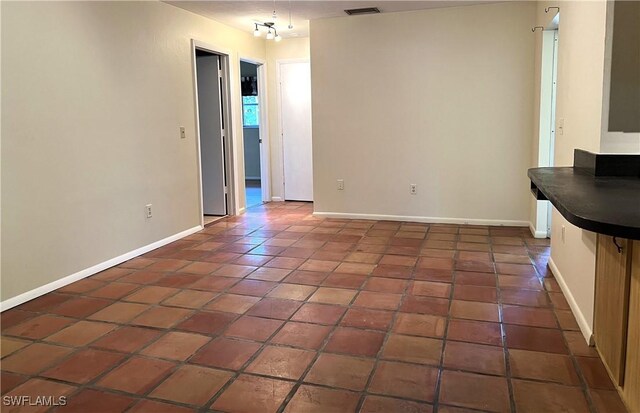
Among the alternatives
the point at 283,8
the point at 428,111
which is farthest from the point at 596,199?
the point at 283,8

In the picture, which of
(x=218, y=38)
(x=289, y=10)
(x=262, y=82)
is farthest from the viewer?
(x=262, y=82)

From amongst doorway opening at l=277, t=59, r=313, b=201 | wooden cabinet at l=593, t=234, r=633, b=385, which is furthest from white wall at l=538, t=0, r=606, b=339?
doorway opening at l=277, t=59, r=313, b=201

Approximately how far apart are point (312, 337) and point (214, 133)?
157 inches

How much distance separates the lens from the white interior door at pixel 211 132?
19.6 ft

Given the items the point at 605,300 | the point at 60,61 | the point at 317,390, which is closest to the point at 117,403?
the point at 317,390

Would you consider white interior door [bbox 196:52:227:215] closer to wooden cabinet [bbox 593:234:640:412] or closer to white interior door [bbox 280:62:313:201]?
white interior door [bbox 280:62:313:201]

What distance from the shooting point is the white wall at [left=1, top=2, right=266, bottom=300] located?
10.6ft

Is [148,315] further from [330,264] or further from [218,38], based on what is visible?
[218,38]

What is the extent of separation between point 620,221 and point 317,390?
1.39 m

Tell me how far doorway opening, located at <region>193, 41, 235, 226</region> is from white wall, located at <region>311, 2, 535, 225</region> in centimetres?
111

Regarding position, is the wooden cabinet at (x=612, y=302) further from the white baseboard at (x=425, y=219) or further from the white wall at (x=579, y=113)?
the white baseboard at (x=425, y=219)

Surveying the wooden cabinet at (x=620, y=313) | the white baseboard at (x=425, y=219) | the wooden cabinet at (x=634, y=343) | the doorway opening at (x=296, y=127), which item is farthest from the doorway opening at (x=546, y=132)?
the doorway opening at (x=296, y=127)

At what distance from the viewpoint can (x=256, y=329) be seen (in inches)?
110

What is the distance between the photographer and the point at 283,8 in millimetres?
5207
